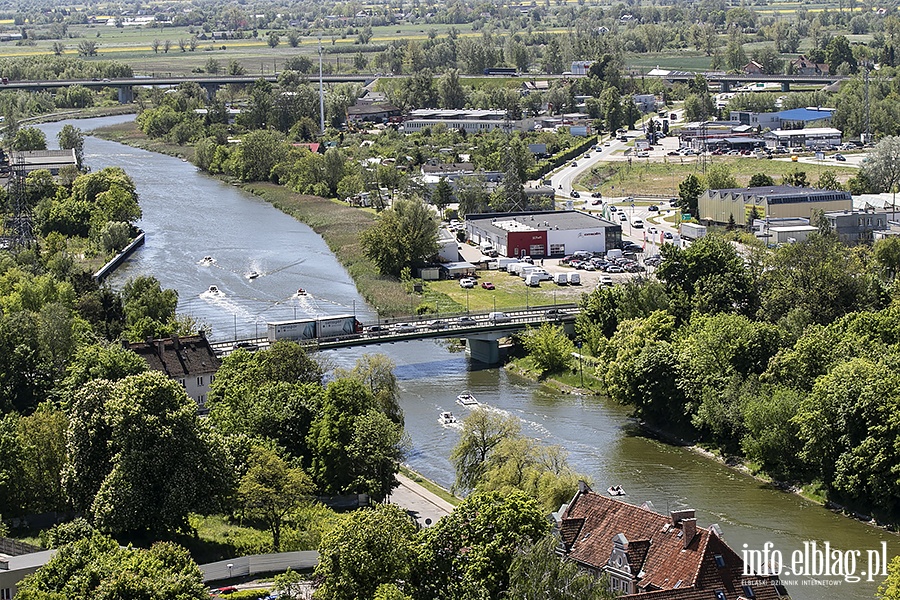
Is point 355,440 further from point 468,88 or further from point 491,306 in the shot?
point 468,88

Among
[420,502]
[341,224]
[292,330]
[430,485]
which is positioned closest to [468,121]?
[341,224]

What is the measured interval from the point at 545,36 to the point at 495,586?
116 meters

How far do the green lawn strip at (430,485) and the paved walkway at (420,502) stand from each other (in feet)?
0.30

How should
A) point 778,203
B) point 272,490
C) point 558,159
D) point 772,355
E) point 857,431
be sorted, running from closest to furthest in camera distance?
point 272,490
point 857,431
point 772,355
point 778,203
point 558,159

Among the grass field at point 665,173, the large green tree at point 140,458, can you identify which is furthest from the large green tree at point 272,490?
the grass field at point 665,173

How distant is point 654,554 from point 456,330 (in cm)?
1702

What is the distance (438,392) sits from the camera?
3291 cm

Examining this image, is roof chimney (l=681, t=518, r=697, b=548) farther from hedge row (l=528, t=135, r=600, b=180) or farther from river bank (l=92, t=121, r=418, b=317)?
hedge row (l=528, t=135, r=600, b=180)

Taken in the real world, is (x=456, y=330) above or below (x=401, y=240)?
above

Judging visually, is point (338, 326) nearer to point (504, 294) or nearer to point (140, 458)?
point (504, 294)

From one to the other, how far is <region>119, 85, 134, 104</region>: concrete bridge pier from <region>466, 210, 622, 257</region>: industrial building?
53521 mm

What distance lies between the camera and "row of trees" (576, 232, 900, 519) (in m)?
26.1

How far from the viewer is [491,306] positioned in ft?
132

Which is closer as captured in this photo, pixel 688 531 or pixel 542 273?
pixel 688 531
